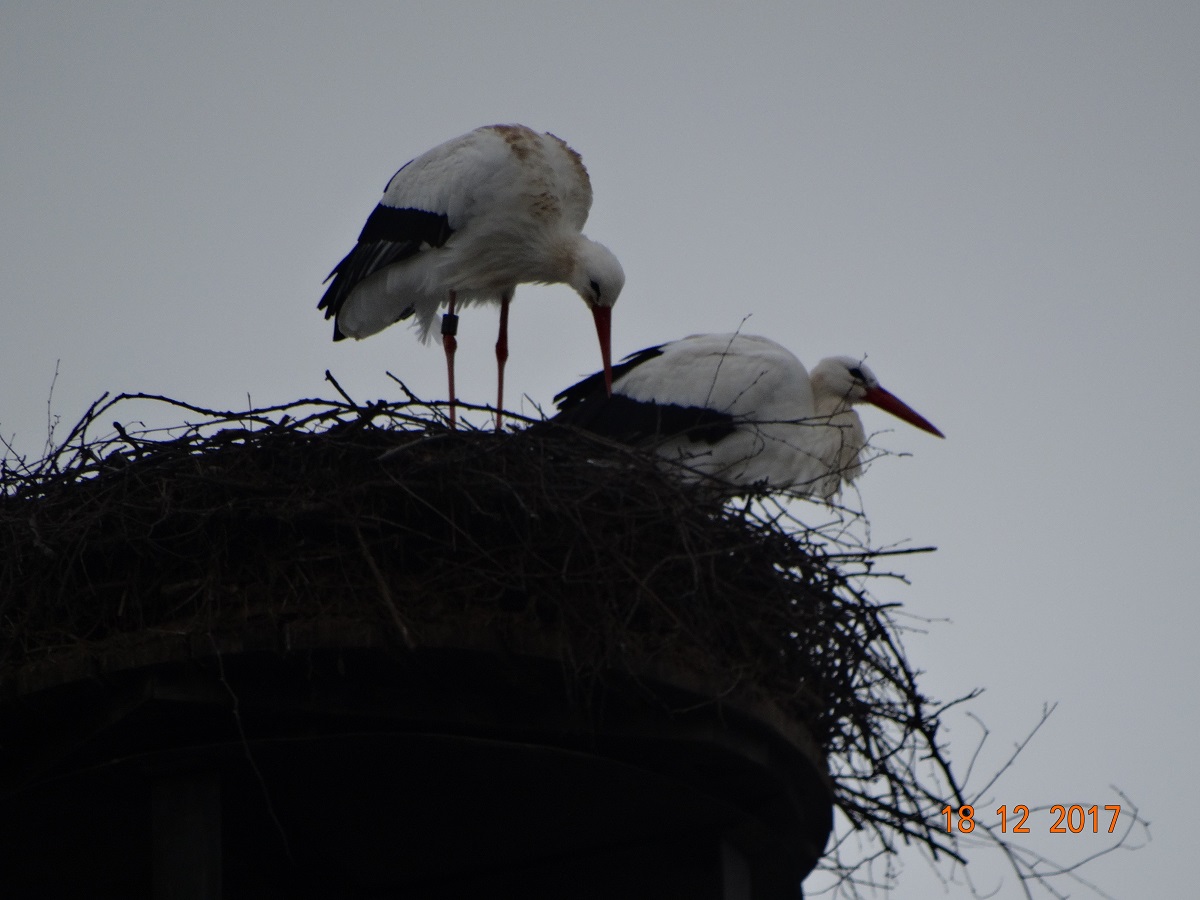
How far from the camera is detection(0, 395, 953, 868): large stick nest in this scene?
4.03 metres

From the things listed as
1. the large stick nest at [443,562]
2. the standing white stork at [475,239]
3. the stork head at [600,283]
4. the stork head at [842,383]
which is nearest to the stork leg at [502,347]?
the standing white stork at [475,239]

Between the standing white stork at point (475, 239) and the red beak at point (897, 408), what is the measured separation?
1555mm

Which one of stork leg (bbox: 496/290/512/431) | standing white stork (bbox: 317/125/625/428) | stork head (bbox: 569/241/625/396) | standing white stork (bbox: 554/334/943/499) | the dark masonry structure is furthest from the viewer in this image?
stork leg (bbox: 496/290/512/431)

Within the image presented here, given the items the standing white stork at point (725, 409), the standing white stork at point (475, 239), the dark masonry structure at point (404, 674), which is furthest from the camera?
the standing white stork at point (475, 239)

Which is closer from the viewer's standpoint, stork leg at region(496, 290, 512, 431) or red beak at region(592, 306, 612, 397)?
red beak at region(592, 306, 612, 397)

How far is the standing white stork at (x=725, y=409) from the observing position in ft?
22.9

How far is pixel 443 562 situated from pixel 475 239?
335cm

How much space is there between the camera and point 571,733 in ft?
13.1

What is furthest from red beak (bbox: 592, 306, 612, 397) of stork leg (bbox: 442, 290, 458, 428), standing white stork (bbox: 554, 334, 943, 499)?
stork leg (bbox: 442, 290, 458, 428)

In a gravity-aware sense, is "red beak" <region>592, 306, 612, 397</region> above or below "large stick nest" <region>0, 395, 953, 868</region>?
above

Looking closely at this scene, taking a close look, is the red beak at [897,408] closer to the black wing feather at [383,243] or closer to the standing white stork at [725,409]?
the standing white stork at [725,409]

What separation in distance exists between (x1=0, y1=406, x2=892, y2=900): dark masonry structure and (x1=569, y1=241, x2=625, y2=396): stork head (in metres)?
2.34

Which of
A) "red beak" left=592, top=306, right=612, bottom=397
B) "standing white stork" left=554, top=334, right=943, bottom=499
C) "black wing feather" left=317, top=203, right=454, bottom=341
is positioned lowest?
"standing white stork" left=554, top=334, right=943, bottom=499

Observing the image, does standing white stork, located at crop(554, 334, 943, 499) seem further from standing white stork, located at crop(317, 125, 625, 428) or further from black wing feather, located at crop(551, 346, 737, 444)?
standing white stork, located at crop(317, 125, 625, 428)
